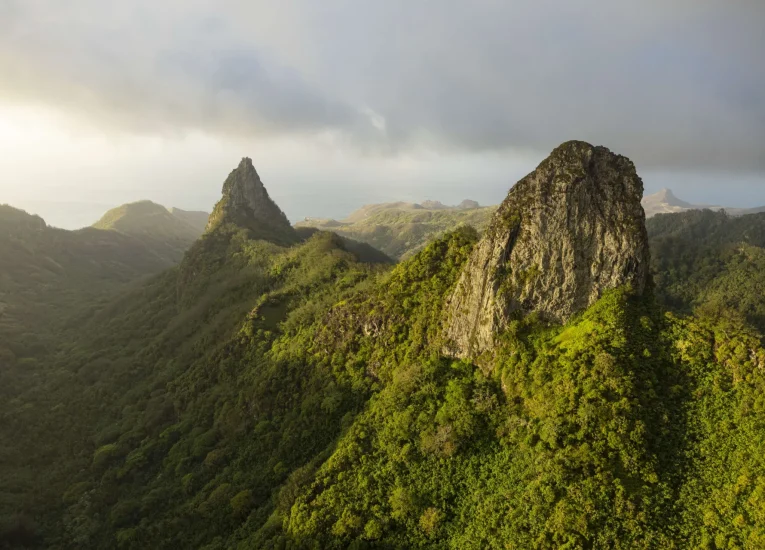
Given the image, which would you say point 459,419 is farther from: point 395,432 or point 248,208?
point 248,208

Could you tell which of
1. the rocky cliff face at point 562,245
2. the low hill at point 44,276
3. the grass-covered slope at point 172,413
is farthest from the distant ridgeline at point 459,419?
the low hill at point 44,276

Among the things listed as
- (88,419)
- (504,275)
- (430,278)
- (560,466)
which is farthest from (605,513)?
(88,419)

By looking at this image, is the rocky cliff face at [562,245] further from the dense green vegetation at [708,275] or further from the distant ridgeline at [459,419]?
the dense green vegetation at [708,275]

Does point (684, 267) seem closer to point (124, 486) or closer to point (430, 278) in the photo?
point (430, 278)

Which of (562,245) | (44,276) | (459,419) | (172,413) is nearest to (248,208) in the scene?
(44,276)

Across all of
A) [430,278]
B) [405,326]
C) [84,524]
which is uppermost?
[430,278]

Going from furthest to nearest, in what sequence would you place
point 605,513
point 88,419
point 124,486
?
1. point 88,419
2. point 124,486
3. point 605,513
